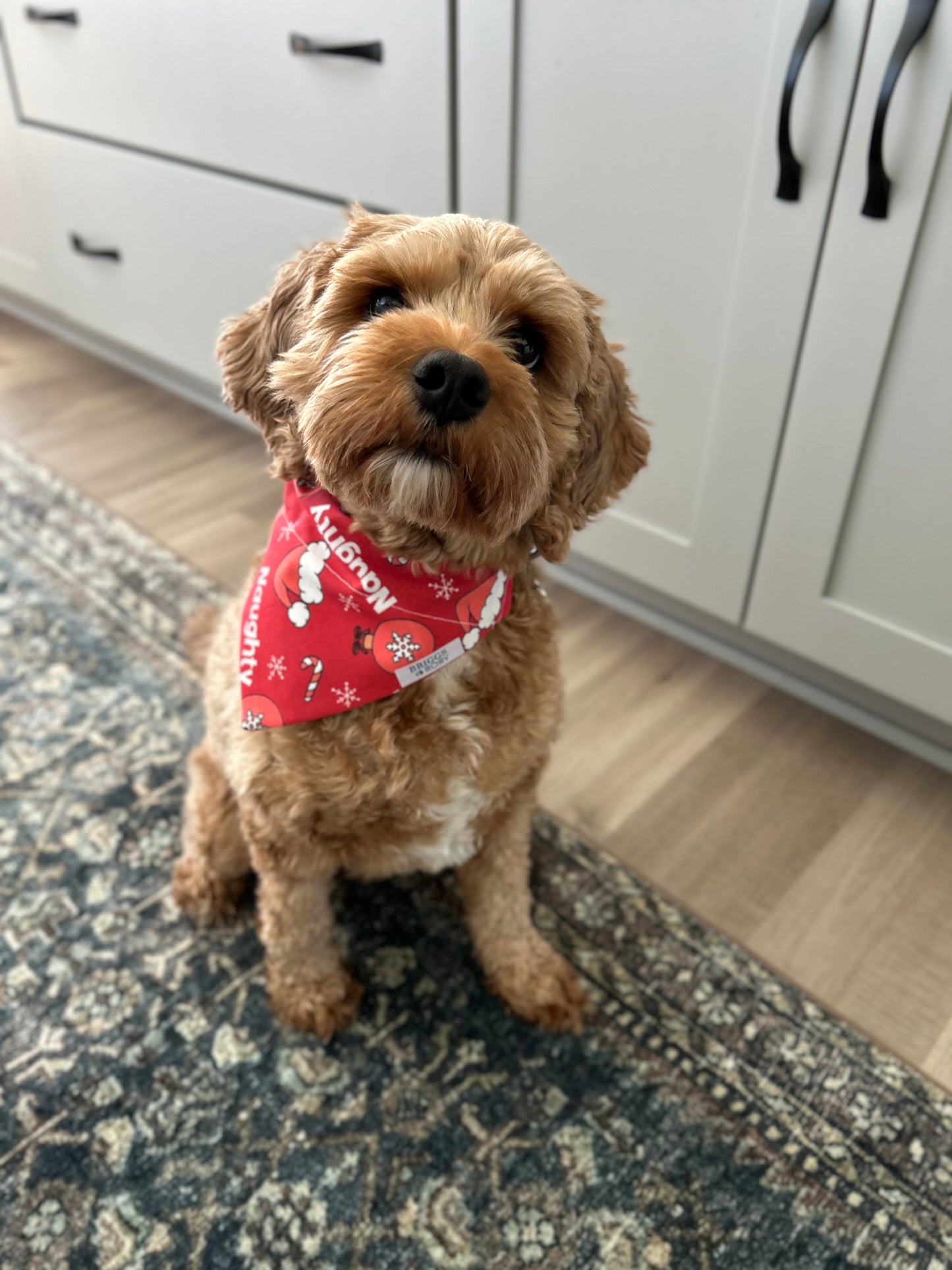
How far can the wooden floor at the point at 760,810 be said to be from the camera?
49.7 inches

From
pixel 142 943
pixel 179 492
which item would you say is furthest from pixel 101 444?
pixel 142 943

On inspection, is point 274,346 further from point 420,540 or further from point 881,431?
point 881,431

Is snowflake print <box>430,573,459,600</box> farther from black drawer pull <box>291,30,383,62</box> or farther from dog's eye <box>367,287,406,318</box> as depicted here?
black drawer pull <box>291,30,383,62</box>

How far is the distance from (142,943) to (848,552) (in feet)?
3.75

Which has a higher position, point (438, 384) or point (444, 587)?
point (438, 384)

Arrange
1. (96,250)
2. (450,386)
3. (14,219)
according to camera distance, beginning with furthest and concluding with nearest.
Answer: (14,219)
(96,250)
(450,386)

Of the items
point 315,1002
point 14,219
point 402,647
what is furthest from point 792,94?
point 14,219

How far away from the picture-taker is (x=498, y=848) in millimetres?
1137

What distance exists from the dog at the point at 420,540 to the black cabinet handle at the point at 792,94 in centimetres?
47

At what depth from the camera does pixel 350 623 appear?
3.13ft

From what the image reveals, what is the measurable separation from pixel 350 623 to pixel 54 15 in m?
1.98

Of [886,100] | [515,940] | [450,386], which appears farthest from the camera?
[515,940]

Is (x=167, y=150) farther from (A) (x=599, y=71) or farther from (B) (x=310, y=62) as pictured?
(A) (x=599, y=71)

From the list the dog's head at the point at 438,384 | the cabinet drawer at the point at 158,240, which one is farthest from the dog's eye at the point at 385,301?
the cabinet drawer at the point at 158,240
